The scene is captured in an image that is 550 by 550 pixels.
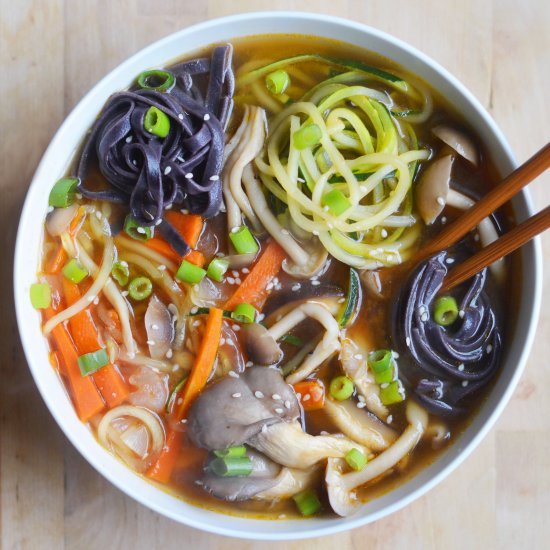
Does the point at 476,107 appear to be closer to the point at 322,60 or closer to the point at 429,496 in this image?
the point at 322,60

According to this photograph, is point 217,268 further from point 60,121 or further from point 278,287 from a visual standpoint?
point 60,121

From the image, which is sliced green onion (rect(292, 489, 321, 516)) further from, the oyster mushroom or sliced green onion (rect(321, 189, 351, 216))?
sliced green onion (rect(321, 189, 351, 216))

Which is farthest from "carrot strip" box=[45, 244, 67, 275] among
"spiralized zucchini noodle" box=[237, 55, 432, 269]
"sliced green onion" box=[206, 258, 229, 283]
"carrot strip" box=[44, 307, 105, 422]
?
"spiralized zucchini noodle" box=[237, 55, 432, 269]

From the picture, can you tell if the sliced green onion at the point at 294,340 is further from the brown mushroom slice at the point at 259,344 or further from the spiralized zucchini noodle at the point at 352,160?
the spiralized zucchini noodle at the point at 352,160

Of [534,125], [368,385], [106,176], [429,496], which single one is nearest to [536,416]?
[429,496]

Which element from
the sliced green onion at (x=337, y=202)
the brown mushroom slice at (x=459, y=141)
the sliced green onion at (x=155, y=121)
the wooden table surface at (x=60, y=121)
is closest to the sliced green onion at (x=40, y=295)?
the wooden table surface at (x=60, y=121)

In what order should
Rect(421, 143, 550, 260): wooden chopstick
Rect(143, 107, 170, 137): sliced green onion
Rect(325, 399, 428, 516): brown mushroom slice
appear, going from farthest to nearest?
Rect(325, 399, 428, 516): brown mushroom slice
Rect(143, 107, 170, 137): sliced green onion
Rect(421, 143, 550, 260): wooden chopstick
